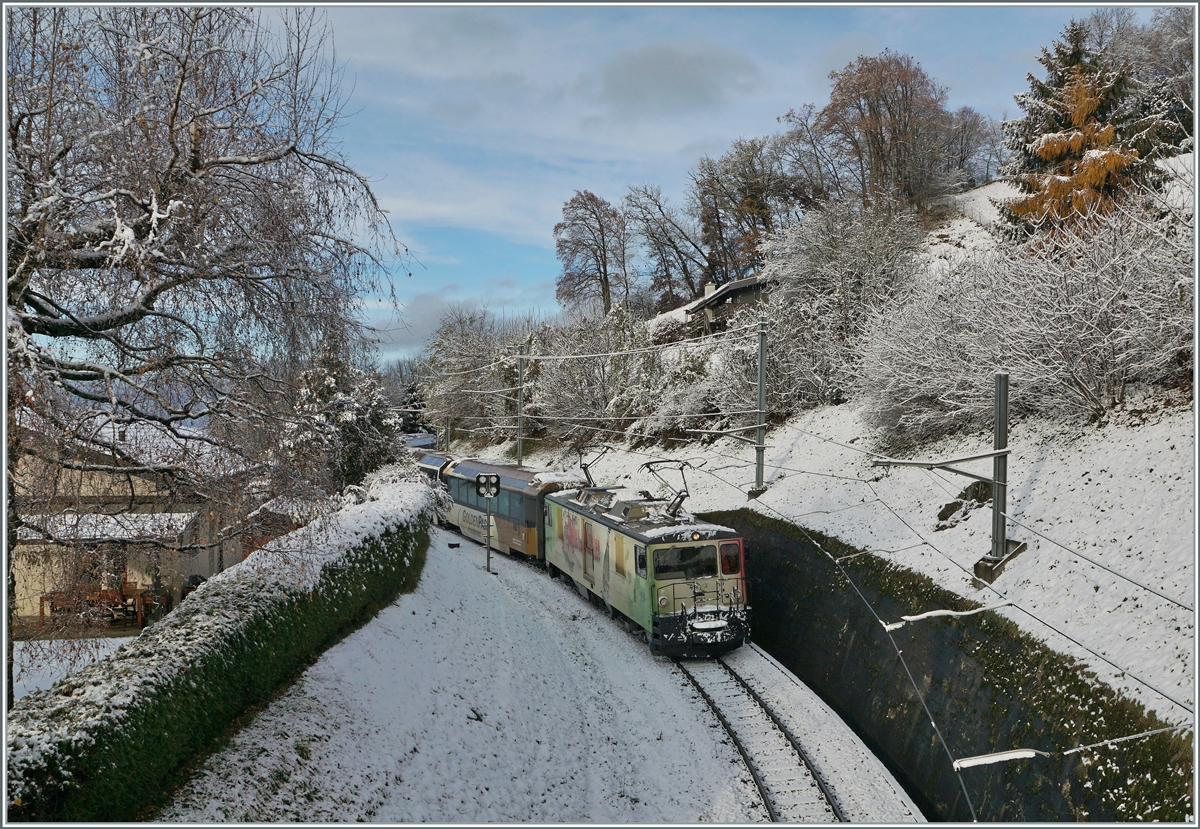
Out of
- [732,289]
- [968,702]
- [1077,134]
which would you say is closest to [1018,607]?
[968,702]

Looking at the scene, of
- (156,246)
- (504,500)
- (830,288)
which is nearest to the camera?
(156,246)

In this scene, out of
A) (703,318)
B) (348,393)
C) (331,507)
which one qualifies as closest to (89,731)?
(331,507)

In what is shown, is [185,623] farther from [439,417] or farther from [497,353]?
[439,417]

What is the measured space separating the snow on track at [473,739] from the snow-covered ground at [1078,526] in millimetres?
4604

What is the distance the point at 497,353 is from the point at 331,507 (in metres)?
41.4

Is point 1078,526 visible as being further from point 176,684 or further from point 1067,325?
point 176,684

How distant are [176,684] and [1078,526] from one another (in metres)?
11.7

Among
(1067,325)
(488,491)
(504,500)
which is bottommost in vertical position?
(504,500)

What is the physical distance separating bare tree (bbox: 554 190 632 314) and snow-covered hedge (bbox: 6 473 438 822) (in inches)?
1670

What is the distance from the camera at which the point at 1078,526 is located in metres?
10.7

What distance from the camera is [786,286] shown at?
90.0ft

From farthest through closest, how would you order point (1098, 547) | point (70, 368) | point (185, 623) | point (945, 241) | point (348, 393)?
point (945, 241), point (1098, 547), point (185, 623), point (348, 393), point (70, 368)

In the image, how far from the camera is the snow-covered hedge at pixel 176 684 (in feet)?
18.6

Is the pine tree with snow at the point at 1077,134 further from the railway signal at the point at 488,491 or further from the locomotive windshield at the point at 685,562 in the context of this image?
the railway signal at the point at 488,491
